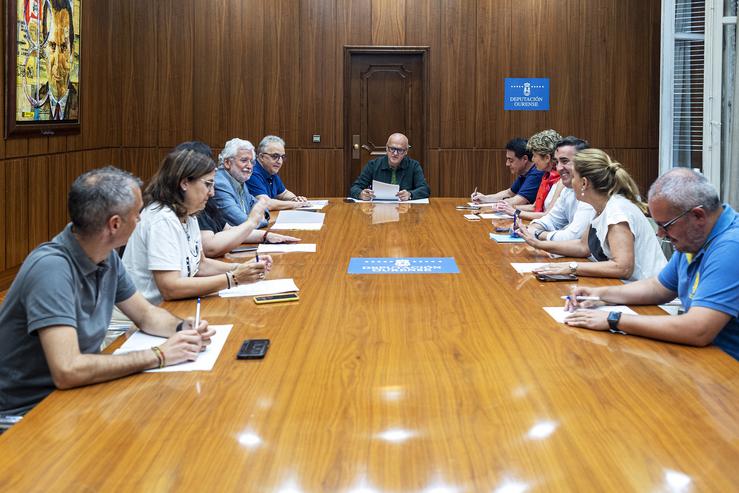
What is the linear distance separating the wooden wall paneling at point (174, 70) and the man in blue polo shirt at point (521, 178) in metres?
4.10

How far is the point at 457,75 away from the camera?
9.48m

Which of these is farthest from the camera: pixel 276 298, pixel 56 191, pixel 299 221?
pixel 56 191

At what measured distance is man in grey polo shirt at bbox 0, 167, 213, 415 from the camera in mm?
2129

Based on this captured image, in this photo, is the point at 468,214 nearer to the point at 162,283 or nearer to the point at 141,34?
the point at 162,283

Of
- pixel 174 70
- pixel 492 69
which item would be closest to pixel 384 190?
pixel 492 69

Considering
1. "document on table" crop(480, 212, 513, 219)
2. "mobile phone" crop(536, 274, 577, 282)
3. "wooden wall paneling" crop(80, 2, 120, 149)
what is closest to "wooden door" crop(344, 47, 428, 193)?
"wooden wall paneling" crop(80, 2, 120, 149)

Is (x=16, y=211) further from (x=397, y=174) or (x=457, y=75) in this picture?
(x=457, y=75)

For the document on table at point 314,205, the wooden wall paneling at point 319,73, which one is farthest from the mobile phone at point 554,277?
the wooden wall paneling at point 319,73

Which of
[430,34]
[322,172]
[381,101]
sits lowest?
[322,172]

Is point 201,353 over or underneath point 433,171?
underneath

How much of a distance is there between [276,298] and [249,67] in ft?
22.2

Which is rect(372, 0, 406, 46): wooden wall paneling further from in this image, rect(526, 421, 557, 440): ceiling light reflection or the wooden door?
rect(526, 421, 557, 440): ceiling light reflection

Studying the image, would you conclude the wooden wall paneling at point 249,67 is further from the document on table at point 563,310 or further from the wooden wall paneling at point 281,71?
the document on table at point 563,310

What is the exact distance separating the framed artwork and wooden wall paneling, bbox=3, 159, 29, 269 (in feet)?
1.07
